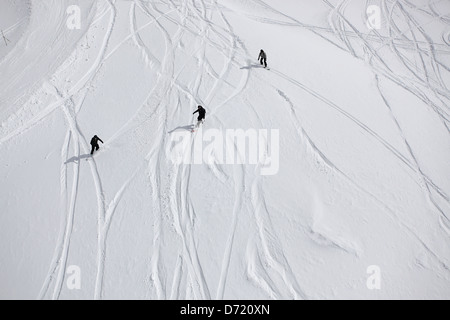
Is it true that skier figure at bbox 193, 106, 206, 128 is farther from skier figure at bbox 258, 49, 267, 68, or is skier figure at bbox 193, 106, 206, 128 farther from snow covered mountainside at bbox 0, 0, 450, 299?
skier figure at bbox 258, 49, 267, 68

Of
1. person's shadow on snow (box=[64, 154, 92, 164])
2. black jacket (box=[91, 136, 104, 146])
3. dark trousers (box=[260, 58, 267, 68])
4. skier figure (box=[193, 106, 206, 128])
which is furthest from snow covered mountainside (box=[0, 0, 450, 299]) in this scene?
black jacket (box=[91, 136, 104, 146])

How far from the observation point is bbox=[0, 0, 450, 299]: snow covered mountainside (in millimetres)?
9609

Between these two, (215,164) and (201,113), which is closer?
(215,164)

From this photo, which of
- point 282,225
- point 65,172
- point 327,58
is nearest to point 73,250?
point 65,172

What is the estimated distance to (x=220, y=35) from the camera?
19.6 meters

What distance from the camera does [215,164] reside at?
12.2m

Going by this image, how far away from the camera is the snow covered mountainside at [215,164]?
31.5 ft

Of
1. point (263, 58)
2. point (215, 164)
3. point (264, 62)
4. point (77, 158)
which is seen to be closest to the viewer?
point (215, 164)

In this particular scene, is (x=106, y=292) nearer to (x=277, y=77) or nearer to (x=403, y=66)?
(x=277, y=77)

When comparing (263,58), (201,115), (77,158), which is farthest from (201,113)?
(263,58)

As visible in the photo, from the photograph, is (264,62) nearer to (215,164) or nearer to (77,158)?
(215,164)

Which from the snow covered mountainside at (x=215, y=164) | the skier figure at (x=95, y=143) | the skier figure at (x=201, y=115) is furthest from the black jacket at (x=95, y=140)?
the skier figure at (x=201, y=115)

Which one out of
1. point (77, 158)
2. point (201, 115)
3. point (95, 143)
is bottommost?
point (77, 158)

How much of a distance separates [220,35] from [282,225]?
1363cm
